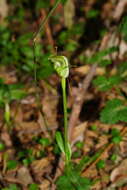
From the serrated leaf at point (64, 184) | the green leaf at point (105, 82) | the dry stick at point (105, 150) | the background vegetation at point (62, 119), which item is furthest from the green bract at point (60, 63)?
the dry stick at point (105, 150)

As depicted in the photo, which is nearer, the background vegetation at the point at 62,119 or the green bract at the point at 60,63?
the green bract at the point at 60,63

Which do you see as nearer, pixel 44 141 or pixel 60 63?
pixel 60 63

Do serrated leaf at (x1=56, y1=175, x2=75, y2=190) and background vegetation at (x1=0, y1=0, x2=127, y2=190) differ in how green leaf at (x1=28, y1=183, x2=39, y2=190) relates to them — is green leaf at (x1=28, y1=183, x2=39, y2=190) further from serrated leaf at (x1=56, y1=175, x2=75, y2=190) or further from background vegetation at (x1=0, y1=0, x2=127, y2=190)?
serrated leaf at (x1=56, y1=175, x2=75, y2=190)

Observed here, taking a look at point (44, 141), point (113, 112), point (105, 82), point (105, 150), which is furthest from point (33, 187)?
point (105, 82)

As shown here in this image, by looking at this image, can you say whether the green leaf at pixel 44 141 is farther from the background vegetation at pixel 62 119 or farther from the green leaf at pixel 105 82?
the green leaf at pixel 105 82

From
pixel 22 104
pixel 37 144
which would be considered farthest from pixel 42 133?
pixel 22 104

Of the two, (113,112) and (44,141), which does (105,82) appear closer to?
(113,112)

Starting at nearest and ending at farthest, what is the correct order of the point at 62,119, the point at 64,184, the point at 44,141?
1. the point at 64,184
2. the point at 44,141
3. the point at 62,119

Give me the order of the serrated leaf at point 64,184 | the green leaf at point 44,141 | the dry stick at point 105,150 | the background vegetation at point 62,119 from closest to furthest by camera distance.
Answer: the serrated leaf at point 64,184
the background vegetation at point 62,119
the dry stick at point 105,150
the green leaf at point 44,141

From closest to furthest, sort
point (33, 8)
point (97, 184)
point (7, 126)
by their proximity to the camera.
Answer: point (97, 184) < point (7, 126) < point (33, 8)

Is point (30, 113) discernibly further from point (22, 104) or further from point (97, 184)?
point (97, 184)

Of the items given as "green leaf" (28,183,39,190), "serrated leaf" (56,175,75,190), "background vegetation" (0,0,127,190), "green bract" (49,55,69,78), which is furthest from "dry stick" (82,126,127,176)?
"green bract" (49,55,69,78)
